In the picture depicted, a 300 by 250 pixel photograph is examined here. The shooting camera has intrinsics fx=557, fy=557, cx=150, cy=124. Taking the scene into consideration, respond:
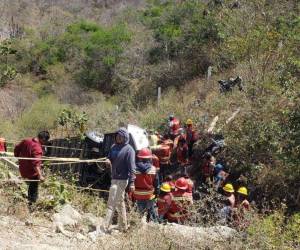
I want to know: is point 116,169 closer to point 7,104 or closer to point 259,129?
point 259,129

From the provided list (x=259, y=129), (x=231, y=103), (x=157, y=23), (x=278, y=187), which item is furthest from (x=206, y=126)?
(x=157, y=23)

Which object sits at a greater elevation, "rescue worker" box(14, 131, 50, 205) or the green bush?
"rescue worker" box(14, 131, 50, 205)

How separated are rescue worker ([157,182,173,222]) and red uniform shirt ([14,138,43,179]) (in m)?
2.13

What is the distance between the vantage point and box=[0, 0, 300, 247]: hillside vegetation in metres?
12.2

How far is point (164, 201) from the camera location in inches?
370

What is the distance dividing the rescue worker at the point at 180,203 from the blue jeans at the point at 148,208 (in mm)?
257

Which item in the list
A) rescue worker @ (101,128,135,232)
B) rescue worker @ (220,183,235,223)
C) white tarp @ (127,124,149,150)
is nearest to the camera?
rescue worker @ (101,128,135,232)

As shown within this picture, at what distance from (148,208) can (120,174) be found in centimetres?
117

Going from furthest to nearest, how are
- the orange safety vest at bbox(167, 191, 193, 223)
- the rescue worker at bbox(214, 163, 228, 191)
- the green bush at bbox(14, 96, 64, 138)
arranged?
1. the green bush at bbox(14, 96, 64, 138)
2. the rescue worker at bbox(214, 163, 228, 191)
3. the orange safety vest at bbox(167, 191, 193, 223)

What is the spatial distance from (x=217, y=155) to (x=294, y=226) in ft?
21.0

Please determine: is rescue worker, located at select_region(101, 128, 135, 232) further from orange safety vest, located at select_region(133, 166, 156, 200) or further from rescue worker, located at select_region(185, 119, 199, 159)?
rescue worker, located at select_region(185, 119, 199, 159)

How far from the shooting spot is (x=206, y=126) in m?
15.6

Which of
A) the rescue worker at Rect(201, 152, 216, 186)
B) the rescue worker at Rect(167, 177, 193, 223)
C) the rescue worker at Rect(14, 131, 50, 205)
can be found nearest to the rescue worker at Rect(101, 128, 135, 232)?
the rescue worker at Rect(167, 177, 193, 223)

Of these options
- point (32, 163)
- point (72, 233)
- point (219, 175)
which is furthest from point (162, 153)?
point (72, 233)
